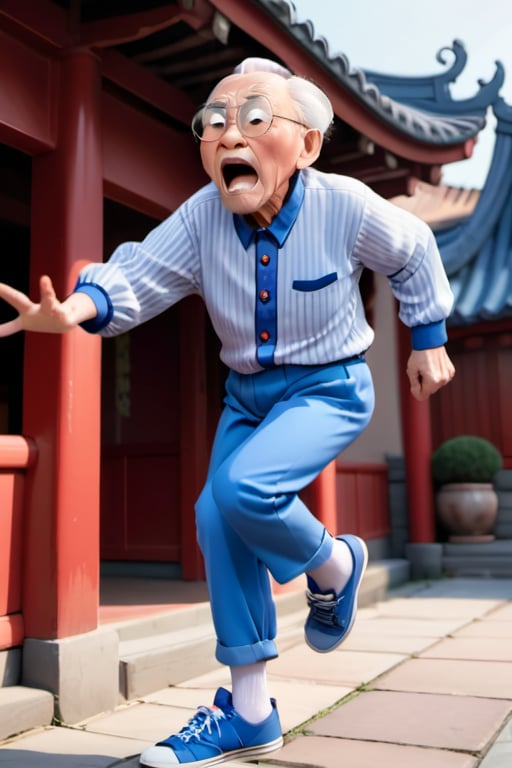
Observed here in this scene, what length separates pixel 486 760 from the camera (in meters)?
2.12

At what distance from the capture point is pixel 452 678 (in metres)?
3.10

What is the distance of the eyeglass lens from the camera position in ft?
6.50

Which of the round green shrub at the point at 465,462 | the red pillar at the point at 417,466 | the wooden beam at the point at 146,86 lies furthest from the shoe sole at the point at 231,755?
the round green shrub at the point at 465,462

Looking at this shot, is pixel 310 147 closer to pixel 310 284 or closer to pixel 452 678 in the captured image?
pixel 310 284

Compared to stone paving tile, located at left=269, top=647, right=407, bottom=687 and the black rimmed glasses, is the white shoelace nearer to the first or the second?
stone paving tile, located at left=269, top=647, right=407, bottom=687

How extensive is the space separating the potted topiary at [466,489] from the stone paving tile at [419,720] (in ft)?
12.9

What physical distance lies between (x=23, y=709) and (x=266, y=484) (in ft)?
4.31

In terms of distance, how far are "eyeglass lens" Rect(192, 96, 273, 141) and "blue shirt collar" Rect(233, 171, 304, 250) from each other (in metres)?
0.19

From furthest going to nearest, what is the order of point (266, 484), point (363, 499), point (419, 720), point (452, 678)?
point (363, 499)
point (452, 678)
point (419, 720)
point (266, 484)

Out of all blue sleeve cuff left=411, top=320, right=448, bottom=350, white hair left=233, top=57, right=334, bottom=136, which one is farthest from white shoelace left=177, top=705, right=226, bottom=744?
white hair left=233, top=57, right=334, bottom=136

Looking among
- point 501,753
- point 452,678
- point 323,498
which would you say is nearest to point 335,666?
point 452,678

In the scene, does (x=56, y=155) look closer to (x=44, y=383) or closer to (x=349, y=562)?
(x=44, y=383)

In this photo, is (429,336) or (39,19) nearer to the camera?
(429,336)

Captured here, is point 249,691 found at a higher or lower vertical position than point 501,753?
higher
